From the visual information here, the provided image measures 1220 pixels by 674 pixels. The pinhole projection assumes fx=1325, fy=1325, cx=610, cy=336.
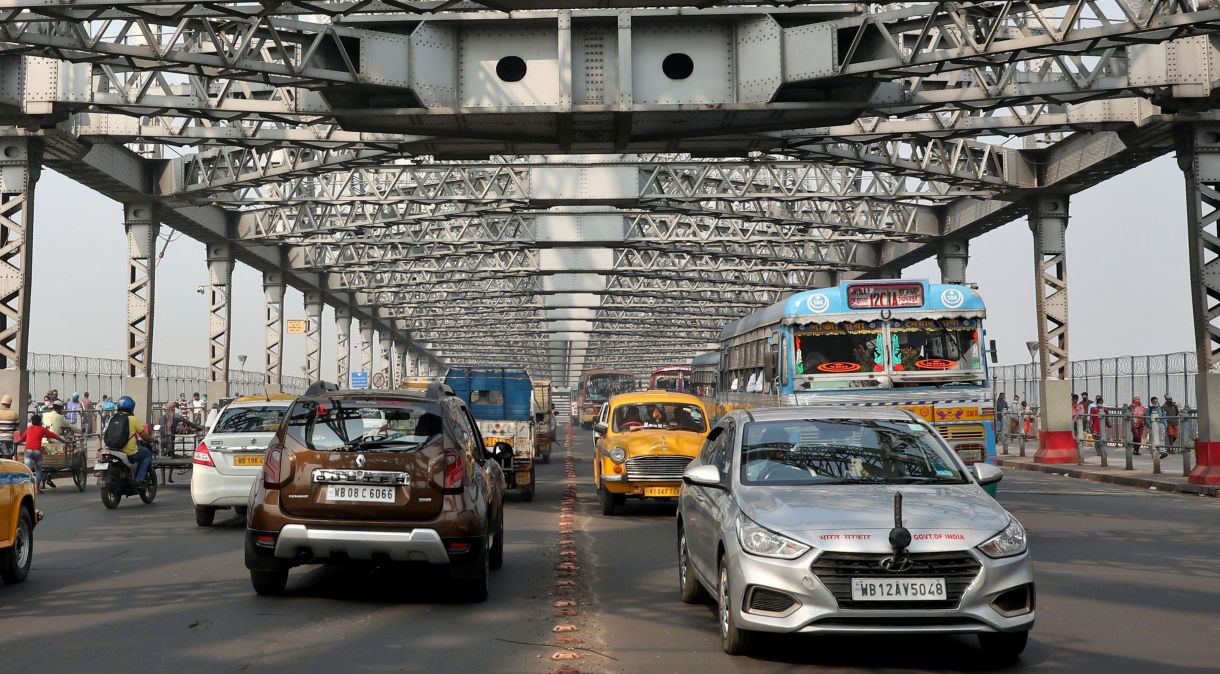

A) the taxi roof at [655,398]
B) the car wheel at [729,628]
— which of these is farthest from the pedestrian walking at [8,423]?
the car wheel at [729,628]

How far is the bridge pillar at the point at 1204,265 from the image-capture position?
24.6 meters

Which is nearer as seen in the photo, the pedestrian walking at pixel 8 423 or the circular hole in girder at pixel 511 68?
the circular hole in girder at pixel 511 68

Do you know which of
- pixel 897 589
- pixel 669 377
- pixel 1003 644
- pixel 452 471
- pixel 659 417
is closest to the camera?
pixel 897 589

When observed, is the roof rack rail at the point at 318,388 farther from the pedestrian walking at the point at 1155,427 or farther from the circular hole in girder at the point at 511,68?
the pedestrian walking at the point at 1155,427

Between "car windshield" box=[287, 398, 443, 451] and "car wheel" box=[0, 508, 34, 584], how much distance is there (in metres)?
2.83

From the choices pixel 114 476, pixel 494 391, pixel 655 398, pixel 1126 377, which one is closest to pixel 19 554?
pixel 114 476

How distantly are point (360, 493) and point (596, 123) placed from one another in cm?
1113

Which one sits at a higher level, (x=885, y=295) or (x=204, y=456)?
(x=885, y=295)

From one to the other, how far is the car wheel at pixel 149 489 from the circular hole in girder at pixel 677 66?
10.6 metres

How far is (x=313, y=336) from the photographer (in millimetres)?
57125

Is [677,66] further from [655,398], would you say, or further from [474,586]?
[474,586]

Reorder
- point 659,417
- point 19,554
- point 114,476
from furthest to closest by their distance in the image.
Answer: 1. point 114,476
2. point 659,417
3. point 19,554

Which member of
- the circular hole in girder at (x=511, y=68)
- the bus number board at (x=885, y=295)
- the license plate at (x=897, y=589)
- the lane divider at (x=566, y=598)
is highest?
the circular hole in girder at (x=511, y=68)

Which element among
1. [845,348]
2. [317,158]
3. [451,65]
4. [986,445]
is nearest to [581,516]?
[845,348]
